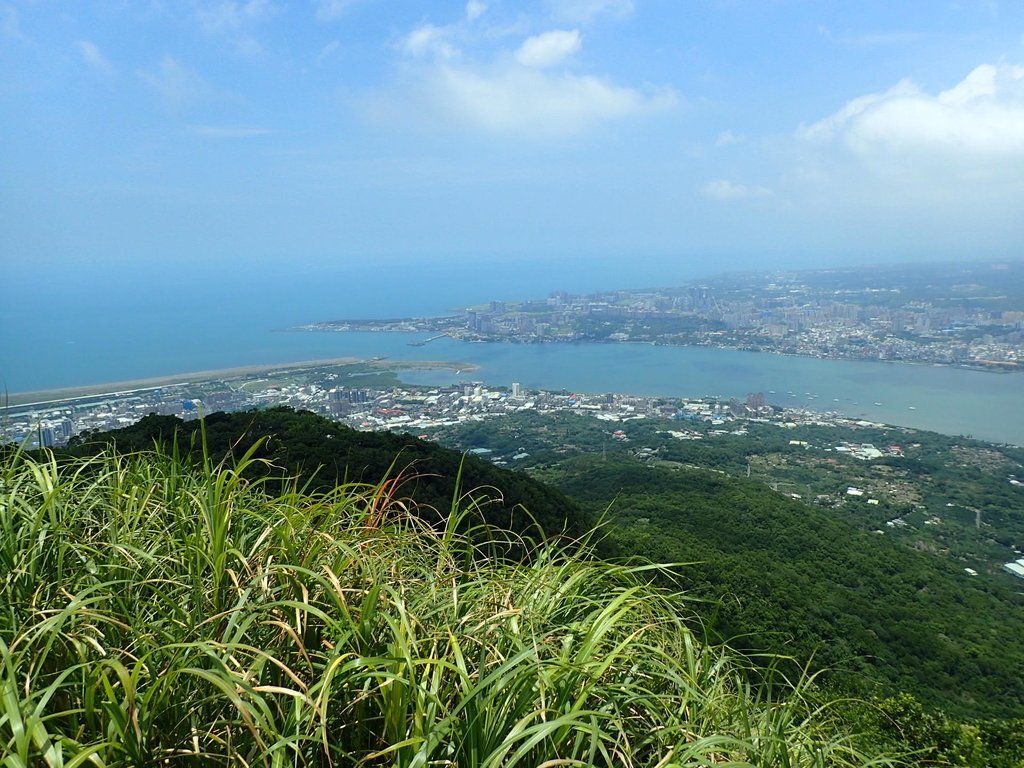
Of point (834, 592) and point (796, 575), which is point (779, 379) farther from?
point (834, 592)

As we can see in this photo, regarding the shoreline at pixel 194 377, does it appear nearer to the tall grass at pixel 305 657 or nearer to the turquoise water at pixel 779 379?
the turquoise water at pixel 779 379

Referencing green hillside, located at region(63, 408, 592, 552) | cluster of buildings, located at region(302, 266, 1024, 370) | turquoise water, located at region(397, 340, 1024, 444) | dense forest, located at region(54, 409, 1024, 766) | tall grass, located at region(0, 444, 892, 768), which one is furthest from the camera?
cluster of buildings, located at region(302, 266, 1024, 370)

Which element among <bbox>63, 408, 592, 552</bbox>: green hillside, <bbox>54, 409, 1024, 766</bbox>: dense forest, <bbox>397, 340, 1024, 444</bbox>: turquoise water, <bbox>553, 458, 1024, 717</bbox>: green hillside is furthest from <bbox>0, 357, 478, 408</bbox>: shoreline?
<bbox>553, 458, 1024, 717</bbox>: green hillside

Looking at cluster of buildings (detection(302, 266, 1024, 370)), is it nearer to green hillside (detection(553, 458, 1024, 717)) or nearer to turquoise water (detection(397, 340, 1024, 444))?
turquoise water (detection(397, 340, 1024, 444))

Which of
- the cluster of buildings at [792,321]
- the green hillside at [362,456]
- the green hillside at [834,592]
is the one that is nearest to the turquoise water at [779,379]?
the cluster of buildings at [792,321]

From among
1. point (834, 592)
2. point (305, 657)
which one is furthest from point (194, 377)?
point (305, 657)

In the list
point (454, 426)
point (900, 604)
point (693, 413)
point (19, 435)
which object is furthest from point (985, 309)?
point (19, 435)
